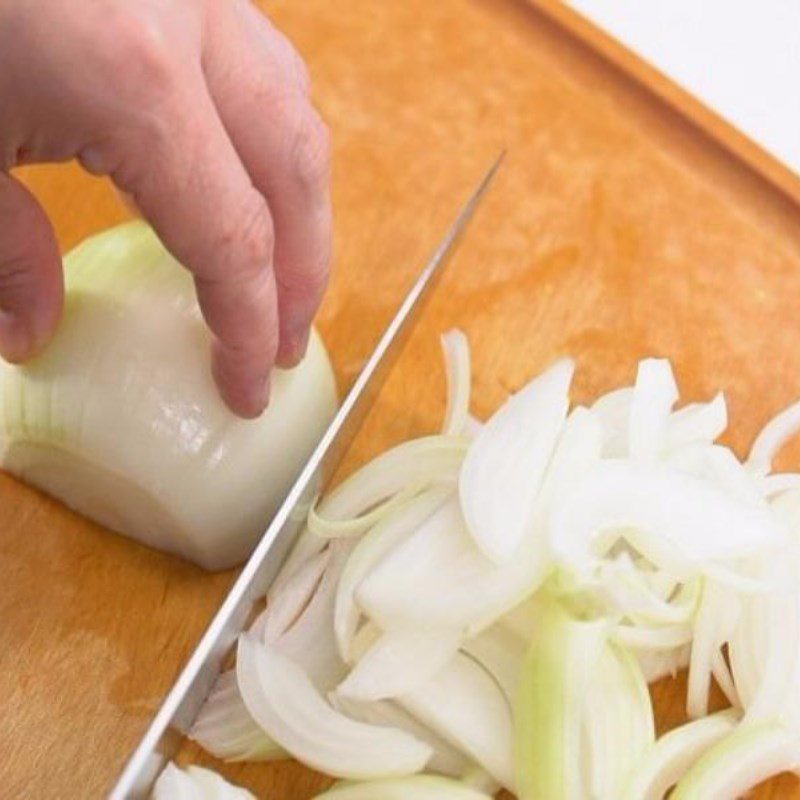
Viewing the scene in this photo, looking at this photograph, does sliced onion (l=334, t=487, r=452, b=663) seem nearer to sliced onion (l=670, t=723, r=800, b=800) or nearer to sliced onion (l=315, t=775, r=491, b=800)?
sliced onion (l=315, t=775, r=491, b=800)

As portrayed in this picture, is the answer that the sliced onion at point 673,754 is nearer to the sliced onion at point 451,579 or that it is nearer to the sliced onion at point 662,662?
the sliced onion at point 662,662

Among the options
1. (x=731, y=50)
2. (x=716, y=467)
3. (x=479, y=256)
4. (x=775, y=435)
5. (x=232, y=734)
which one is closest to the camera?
(x=232, y=734)

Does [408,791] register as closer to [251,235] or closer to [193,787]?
[193,787]

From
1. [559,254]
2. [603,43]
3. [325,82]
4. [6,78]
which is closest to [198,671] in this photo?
[6,78]

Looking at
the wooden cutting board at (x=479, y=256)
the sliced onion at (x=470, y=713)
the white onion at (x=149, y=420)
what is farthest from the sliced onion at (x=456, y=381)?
the sliced onion at (x=470, y=713)

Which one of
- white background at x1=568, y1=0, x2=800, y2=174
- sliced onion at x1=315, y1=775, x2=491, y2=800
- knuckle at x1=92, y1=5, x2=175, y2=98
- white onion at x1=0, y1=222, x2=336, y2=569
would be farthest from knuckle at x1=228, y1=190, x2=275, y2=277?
white background at x1=568, y1=0, x2=800, y2=174

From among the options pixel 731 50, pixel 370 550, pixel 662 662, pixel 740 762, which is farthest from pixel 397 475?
pixel 731 50
